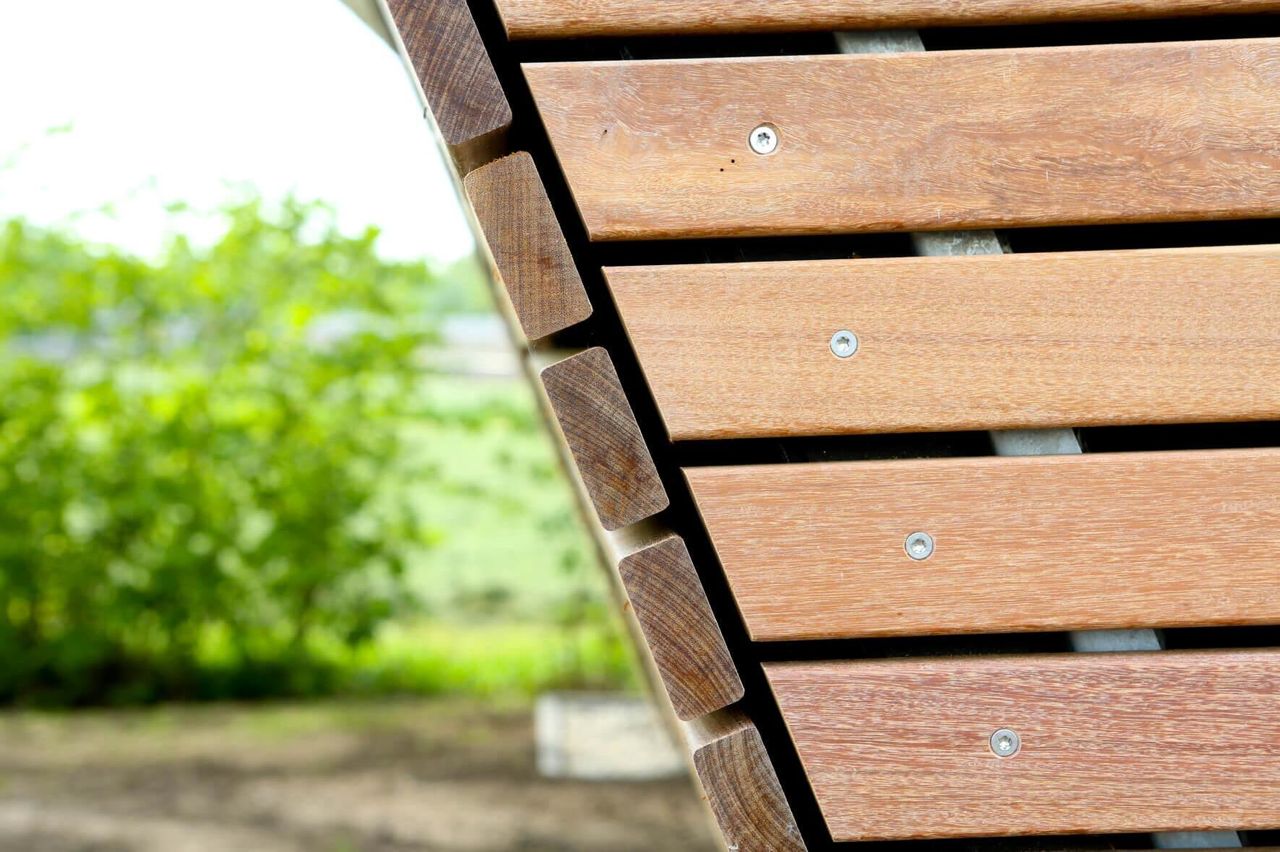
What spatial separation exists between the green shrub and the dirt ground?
48 cm

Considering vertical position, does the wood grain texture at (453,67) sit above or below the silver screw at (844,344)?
above

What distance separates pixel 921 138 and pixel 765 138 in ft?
0.60

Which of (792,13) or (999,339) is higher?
(792,13)

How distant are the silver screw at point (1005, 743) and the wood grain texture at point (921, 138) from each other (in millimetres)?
603

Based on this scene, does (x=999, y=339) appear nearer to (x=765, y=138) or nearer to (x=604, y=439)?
(x=765, y=138)

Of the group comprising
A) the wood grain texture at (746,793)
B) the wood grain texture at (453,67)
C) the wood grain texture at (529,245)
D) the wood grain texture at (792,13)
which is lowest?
the wood grain texture at (746,793)

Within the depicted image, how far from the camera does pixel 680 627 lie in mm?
1475

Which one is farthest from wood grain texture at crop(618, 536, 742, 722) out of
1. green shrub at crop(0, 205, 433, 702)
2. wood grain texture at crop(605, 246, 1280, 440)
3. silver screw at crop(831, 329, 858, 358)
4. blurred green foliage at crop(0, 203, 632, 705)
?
green shrub at crop(0, 205, 433, 702)

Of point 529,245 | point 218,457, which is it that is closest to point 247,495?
point 218,457

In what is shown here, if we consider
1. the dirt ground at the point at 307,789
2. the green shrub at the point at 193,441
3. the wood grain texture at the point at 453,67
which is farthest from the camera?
the green shrub at the point at 193,441

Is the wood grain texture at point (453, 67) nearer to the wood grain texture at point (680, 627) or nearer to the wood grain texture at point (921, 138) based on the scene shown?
the wood grain texture at point (921, 138)

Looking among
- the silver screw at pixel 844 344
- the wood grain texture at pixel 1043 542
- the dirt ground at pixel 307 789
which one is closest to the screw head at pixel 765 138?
the silver screw at pixel 844 344

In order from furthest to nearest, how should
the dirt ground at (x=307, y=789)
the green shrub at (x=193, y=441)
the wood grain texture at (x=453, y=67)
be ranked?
the green shrub at (x=193, y=441) → the dirt ground at (x=307, y=789) → the wood grain texture at (x=453, y=67)

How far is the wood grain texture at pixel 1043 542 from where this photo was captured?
4.79 ft
